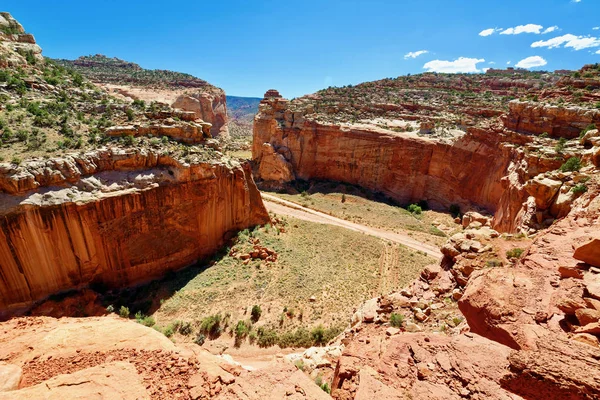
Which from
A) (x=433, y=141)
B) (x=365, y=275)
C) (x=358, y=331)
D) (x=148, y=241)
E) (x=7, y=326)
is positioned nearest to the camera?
(x=358, y=331)

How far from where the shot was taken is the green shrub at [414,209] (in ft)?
132

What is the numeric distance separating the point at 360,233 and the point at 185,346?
24278 millimetres

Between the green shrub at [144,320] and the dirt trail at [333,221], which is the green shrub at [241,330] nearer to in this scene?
the green shrub at [144,320]

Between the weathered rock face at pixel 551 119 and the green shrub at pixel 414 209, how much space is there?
45.9ft

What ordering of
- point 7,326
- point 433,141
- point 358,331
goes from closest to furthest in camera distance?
1. point 358,331
2. point 7,326
3. point 433,141

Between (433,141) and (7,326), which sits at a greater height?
(433,141)

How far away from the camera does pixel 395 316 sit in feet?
35.7

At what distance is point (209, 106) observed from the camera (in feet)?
269

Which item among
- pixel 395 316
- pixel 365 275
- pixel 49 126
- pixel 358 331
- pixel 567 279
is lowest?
pixel 365 275

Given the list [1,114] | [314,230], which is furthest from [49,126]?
[314,230]

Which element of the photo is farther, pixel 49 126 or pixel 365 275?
pixel 365 275

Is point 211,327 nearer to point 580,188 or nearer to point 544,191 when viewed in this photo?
point 544,191

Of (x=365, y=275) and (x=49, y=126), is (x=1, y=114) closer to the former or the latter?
(x=49, y=126)

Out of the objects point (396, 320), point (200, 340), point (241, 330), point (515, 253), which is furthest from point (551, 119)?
point (200, 340)
